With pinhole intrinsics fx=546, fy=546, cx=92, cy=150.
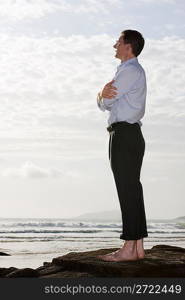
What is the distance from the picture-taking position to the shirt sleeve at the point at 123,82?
6.77 meters

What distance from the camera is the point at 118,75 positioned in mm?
6840

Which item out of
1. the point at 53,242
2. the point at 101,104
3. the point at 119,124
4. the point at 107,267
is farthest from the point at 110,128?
the point at 53,242

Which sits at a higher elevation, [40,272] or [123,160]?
[123,160]

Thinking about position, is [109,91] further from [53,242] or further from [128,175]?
[53,242]

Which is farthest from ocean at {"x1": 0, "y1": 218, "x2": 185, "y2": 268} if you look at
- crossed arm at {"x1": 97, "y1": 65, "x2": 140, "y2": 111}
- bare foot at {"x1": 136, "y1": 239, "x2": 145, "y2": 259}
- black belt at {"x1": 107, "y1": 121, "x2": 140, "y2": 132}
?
crossed arm at {"x1": 97, "y1": 65, "x2": 140, "y2": 111}

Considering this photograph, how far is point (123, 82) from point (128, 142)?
2.46 feet

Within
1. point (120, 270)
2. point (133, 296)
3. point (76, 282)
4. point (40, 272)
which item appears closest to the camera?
point (133, 296)

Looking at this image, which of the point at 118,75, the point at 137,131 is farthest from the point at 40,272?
the point at 118,75

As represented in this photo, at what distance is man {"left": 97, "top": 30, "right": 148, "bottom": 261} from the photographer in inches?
265

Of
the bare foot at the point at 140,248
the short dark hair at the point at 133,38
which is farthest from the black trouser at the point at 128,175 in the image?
the short dark hair at the point at 133,38

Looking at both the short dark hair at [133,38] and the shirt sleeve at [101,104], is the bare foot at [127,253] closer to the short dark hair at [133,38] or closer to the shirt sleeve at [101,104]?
the shirt sleeve at [101,104]

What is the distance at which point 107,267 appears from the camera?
673 cm

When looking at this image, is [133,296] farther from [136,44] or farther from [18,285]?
[136,44]

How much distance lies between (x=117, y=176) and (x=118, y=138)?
1.55 feet
